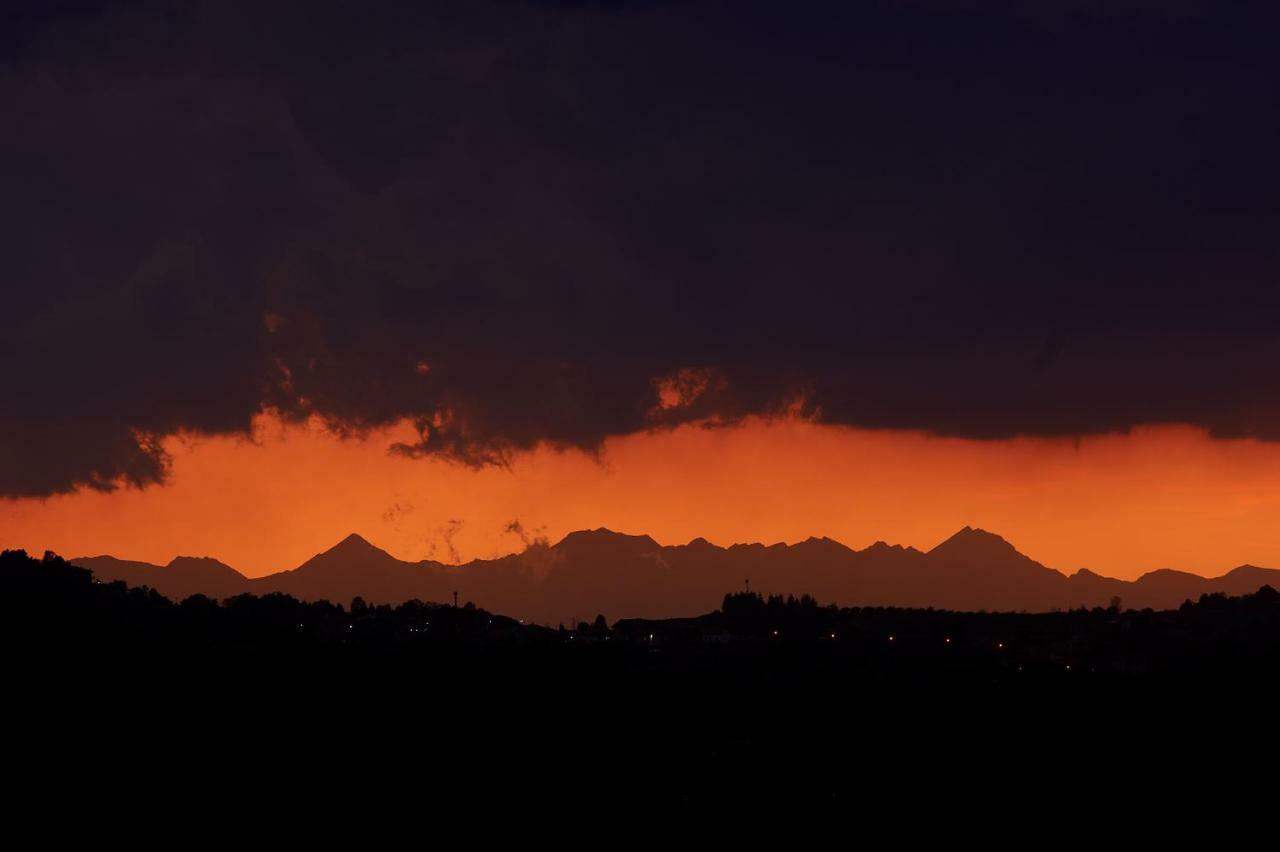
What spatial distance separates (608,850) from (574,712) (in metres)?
66.7

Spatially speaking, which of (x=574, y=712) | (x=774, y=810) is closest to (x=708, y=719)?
(x=574, y=712)

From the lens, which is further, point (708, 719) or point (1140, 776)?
point (708, 719)

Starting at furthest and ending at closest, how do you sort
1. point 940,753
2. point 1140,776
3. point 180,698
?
point 180,698
point 940,753
point 1140,776

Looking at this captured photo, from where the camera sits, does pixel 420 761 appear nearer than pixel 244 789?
No

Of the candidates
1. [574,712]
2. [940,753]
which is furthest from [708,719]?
[940,753]

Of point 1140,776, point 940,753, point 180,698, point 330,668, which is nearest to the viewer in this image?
point 1140,776

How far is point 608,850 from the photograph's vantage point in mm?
94062

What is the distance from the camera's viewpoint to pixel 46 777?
119 m

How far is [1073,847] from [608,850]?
30.3 meters

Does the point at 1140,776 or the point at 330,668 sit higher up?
the point at 330,668

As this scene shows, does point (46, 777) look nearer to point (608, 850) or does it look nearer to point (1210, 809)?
point (608, 850)

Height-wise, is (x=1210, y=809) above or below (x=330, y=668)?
below

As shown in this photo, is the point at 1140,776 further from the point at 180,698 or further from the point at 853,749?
the point at 180,698

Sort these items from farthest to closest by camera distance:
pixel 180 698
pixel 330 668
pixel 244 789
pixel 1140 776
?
pixel 330 668 → pixel 180 698 → pixel 1140 776 → pixel 244 789
